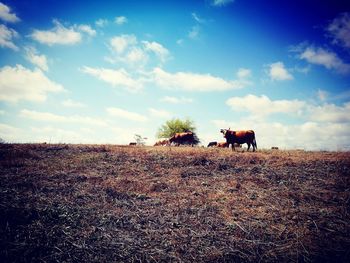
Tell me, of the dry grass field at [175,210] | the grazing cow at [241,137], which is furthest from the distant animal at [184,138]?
the dry grass field at [175,210]

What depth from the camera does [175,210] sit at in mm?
7668

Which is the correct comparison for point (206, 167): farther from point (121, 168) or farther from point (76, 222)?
point (76, 222)

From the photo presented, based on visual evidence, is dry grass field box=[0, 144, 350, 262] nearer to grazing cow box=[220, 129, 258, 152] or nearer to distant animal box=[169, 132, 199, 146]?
grazing cow box=[220, 129, 258, 152]

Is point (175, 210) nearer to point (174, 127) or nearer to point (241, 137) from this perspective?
point (241, 137)

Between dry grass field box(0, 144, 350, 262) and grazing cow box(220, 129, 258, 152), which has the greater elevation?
grazing cow box(220, 129, 258, 152)

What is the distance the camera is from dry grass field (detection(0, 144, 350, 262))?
5.75m

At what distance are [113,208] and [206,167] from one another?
530cm

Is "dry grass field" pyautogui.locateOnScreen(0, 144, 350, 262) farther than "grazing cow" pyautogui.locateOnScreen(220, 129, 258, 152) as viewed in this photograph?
No

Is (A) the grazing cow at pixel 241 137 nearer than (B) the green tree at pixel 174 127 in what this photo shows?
Yes

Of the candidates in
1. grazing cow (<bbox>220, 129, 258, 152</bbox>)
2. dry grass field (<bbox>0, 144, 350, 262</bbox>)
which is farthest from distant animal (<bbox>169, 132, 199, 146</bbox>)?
dry grass field (<bbox>0, 144, 350, 262</bbox>)

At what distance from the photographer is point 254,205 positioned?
26.7ft

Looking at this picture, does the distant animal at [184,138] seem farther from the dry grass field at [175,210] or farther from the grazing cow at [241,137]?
the dry grass field at [175,210]

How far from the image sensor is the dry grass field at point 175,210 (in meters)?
5.75

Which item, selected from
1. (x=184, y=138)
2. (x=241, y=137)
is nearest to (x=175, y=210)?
(x=241, y=137)
